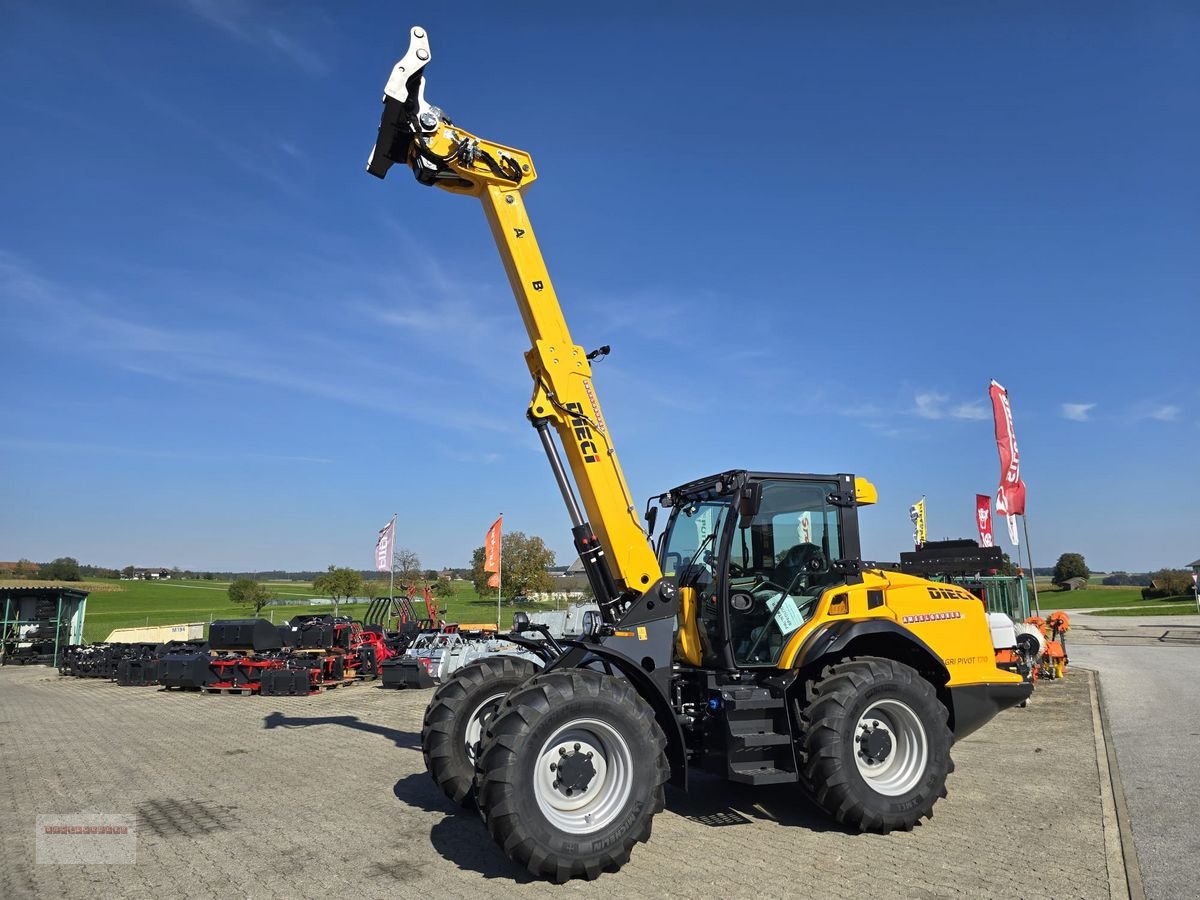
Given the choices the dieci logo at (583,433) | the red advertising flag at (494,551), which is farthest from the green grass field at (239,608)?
the dieci logo at (583,433)

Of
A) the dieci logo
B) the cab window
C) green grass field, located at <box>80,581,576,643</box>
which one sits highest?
the dieci logo

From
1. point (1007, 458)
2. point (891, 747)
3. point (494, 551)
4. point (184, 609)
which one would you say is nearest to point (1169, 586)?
point (1007, 458)

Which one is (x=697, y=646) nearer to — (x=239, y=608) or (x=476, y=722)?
(x=476, y=722)

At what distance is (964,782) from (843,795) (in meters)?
2.32

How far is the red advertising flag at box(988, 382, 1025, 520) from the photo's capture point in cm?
1911

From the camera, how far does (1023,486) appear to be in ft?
63.1

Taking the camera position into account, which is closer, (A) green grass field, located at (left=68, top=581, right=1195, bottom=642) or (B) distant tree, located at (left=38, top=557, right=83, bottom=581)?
(A) green grass field, located at (left=68, top=581, right=1195, bottom=642)

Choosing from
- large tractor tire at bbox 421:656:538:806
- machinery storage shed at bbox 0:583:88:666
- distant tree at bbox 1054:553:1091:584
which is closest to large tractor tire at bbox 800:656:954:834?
large tractor tire at bbox 421:656:538:806

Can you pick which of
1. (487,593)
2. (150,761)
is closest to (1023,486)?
(150,761)

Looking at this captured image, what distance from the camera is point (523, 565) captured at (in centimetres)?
5747

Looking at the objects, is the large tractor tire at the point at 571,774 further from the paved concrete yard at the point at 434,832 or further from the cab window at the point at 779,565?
the cab window at the point at 779,565

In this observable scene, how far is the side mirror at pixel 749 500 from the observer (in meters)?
6.24

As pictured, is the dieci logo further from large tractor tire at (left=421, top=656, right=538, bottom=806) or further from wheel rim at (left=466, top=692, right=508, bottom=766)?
wheel rim at (left=466, top=692, right=508, bottom=766)

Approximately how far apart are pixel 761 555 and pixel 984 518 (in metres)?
18.7
